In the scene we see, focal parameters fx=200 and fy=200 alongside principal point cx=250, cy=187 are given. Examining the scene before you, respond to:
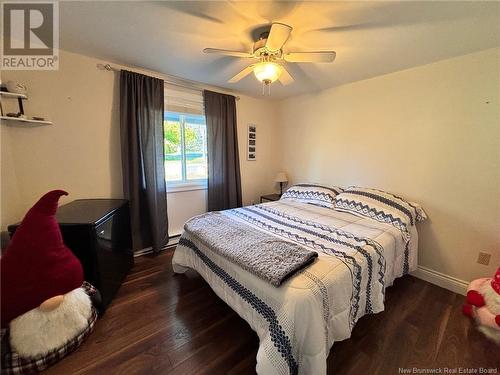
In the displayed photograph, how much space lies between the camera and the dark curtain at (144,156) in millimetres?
2258

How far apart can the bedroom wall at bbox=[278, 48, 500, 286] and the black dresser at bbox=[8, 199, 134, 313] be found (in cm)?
279

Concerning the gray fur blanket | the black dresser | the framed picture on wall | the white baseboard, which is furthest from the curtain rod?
the white baseboard

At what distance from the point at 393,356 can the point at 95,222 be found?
228cm

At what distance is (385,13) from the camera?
1.34m

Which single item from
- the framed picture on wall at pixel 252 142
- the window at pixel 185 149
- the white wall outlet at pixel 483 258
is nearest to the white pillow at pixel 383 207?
the white wall outlet at pixel 483 258

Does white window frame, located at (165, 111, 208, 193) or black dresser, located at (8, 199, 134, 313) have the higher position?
white window frame, located at (165, 111, 208, 193)

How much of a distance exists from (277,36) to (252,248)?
1482mm

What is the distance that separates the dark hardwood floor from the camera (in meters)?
1.25

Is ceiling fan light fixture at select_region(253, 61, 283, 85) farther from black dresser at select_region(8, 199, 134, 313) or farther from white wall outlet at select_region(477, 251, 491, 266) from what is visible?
white wall outlet at select_region(477, 251, 491, 266)

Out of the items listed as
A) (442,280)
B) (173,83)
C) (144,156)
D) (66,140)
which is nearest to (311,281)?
(442,280)

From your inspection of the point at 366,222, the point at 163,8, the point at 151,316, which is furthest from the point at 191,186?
the point at 366,222

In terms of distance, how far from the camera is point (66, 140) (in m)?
2.04

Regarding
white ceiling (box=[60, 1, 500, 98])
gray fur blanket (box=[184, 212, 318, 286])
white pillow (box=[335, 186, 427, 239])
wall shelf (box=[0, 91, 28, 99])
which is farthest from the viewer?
white pillow (box=[335, 186, 427, 239])

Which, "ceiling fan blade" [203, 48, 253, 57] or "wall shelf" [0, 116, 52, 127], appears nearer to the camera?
"ceiling fan blade" [203, 48, 253, 57]
